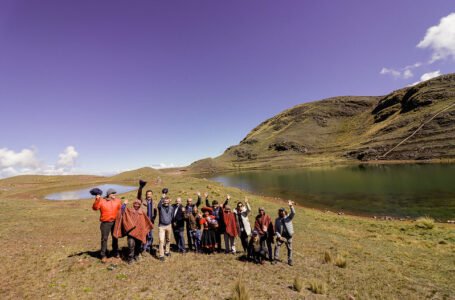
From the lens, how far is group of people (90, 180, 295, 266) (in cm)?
917

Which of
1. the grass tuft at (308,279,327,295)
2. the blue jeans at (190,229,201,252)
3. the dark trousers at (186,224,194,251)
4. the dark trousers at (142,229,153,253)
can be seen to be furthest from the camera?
the dark trousers at (186,224,194,251)

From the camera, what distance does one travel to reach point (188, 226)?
438 inches

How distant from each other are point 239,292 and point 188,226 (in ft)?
15.1

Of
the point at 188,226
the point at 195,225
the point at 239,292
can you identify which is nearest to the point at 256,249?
the point at 195,225

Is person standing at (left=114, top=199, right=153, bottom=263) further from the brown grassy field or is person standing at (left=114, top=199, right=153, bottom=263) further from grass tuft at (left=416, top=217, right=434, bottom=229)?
grass tuft at (left=416, top=217, right=434, bottom=229)

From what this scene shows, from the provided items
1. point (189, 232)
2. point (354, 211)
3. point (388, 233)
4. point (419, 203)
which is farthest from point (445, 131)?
point (189, 232)

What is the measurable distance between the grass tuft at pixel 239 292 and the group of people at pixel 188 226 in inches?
111

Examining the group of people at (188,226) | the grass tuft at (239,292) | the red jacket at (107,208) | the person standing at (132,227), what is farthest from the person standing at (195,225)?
the grass tuft at (239,292)

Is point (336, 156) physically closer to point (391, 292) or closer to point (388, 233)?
point (388, 233)

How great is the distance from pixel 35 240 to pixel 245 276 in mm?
12027

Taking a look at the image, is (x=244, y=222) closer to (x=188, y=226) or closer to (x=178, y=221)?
(x=188, y=226)

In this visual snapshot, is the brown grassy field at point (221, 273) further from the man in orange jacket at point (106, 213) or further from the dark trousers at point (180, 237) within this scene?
the man in orange jacket at point (106, 213)

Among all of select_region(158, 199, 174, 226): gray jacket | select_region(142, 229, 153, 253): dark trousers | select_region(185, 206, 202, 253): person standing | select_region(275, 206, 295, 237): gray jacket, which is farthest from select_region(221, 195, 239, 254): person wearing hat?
select_region(142, 229, 153, 253): dark trousers

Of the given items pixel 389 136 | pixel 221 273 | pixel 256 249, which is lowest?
pixel 221 273
